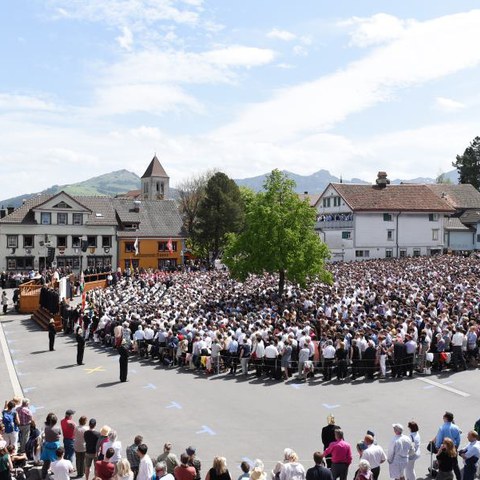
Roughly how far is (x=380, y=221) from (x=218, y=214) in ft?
66.1

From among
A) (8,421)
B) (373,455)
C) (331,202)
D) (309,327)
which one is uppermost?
(331,202)

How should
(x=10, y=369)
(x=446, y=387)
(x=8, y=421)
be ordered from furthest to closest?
(x=10, y=369)
(x=446, y=387)
(x=8, y=421)

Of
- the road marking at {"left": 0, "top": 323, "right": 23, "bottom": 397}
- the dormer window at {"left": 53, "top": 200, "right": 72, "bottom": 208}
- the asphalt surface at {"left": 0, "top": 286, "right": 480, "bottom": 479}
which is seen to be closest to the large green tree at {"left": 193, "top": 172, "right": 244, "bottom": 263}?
the dormer window at {"left": 53, "top": 200, "right": 72, "bottom": 208}

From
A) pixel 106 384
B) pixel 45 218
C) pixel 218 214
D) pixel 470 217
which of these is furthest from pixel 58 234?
pixel 470 217

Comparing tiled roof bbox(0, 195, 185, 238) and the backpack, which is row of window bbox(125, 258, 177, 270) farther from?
the backpack

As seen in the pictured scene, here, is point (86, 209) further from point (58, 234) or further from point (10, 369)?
point (10, 369)

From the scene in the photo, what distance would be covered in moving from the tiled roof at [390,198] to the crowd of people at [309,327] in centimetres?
3101

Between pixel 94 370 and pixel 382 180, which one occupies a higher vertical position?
pixel 382 180

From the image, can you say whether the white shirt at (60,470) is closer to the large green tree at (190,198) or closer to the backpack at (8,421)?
the backpack at (8,421)

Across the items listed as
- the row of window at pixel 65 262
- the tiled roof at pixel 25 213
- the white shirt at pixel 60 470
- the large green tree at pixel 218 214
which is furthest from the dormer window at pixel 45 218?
the white shirt at pixel 60 470

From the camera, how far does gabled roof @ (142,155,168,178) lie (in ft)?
433

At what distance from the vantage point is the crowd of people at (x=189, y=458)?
1058 cm

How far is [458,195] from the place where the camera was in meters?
88.6

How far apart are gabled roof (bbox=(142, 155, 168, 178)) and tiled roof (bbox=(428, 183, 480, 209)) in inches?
2552
